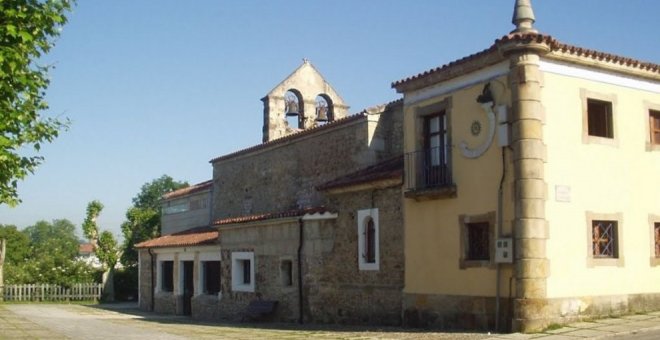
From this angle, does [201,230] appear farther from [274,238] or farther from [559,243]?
[559,243]

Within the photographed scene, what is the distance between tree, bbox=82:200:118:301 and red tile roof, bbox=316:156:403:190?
2352 centimetres

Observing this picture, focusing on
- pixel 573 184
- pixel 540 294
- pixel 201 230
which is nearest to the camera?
pixel 540 294

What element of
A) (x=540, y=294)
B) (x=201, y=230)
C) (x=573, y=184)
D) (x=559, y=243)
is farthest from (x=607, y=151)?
(x=201, y=230)

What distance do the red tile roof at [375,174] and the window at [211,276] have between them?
29.8 feet

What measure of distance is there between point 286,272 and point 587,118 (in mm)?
10369

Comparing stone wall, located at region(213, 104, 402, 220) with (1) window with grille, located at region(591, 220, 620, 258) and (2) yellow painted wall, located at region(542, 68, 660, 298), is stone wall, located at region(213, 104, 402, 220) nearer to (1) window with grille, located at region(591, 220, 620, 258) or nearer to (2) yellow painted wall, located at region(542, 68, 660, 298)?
(2) yellow painted wall, located at region(542, 68, 660, 298)

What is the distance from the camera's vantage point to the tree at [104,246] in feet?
131

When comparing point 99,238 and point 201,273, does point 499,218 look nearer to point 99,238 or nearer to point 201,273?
point 201,273

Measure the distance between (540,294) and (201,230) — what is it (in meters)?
19.7

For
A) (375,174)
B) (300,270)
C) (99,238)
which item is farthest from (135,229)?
(375,174)

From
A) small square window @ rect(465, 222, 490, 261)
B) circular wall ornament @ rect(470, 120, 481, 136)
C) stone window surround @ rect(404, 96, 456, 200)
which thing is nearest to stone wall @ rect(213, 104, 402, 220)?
stone window surround @ rect(404, 96, 456, 200)

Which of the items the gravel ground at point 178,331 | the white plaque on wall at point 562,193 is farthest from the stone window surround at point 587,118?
the gravel ground at point 178,331

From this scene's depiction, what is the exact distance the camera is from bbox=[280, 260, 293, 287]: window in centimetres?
2214

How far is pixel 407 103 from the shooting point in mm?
17781
